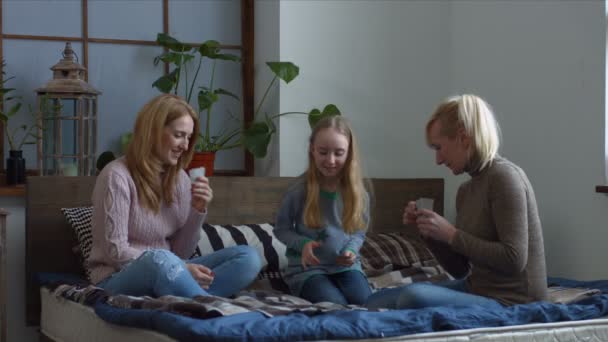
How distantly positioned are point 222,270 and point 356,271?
1.48 ft

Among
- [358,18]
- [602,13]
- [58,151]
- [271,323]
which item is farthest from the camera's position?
[358,18]

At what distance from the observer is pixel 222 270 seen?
2584 millimetres

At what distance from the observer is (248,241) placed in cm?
317

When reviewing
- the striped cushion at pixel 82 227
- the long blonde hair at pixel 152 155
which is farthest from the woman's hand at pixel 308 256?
Result: the striped cushion at pixel 82 227

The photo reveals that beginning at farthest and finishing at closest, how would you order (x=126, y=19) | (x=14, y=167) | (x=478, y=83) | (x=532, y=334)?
(x=478, y=83) → (x=126, y=19) → (x=14, y=167) → (x=532, y=334)

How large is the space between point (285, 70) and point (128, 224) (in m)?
1.27

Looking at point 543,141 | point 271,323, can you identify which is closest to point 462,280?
point 271,323

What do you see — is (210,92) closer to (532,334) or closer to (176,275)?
(176,275)

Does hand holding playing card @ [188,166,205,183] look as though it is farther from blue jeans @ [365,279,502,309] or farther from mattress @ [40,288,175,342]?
blue jeans @ [365,279,502,309]

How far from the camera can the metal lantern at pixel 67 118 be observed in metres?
3.38

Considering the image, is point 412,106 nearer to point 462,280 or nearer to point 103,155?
point 103,155

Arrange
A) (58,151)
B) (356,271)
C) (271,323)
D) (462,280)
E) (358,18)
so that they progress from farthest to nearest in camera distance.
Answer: (358,18) → (58,151) → (356,271) → (462,280) → (271,323)

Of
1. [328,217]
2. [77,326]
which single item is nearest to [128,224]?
[77,326]

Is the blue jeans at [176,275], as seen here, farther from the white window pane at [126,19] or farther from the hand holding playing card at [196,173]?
the white window pane at [126,19]
